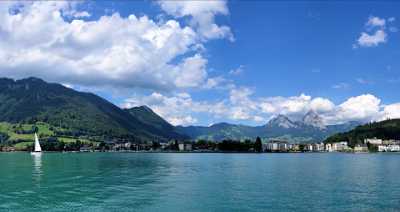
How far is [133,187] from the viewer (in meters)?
75.8

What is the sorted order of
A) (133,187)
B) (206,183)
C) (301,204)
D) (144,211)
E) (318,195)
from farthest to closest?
(206,183)
(133,187)
(318,195)
(301,204)
(144,211)

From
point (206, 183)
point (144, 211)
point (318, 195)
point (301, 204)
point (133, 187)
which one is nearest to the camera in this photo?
point (144, 211)

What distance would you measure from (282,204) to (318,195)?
11333 millimetres

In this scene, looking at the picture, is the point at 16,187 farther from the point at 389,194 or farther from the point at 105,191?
the point at 389,194

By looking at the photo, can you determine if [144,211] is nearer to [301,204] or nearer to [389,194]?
[301,204]

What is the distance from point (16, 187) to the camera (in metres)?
76.2

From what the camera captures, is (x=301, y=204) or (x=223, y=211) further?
(x=301, y=204)

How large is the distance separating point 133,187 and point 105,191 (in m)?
6.95

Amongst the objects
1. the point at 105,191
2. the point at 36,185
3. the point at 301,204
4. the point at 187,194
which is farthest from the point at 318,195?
the point at 36,185

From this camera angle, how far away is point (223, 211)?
52312 mm

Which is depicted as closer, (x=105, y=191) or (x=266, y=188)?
(x=105, y=191)

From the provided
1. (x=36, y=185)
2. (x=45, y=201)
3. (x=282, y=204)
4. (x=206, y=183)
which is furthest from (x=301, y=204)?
(x=36, y=185)

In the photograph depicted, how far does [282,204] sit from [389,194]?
73.3 feet

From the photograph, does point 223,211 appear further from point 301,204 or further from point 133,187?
point 133,187
